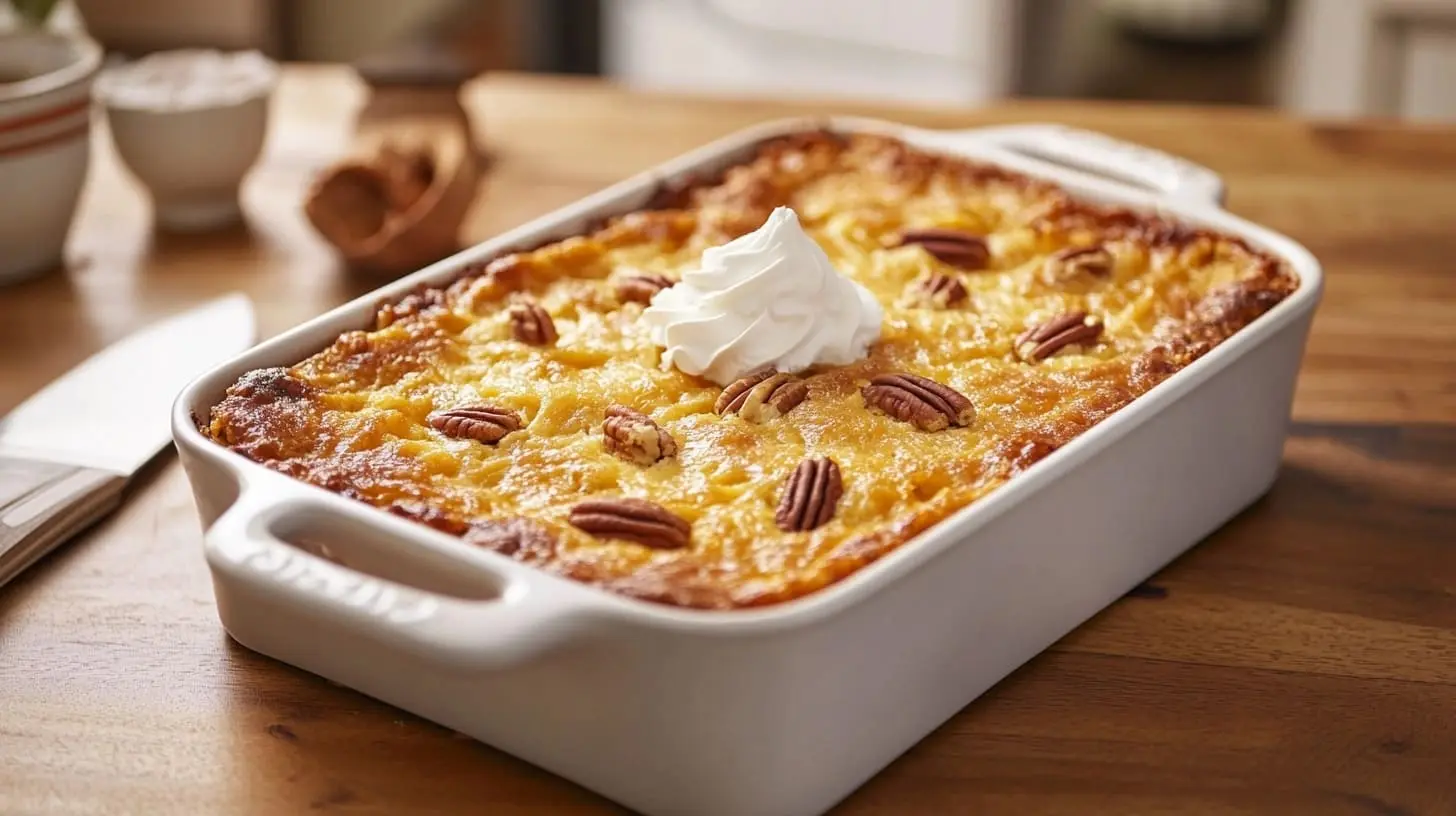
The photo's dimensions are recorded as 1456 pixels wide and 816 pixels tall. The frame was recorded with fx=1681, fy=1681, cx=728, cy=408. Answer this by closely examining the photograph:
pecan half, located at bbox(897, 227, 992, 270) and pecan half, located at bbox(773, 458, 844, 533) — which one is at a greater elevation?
Result: pecan half, located at bbox(897, 227, 992, 270)

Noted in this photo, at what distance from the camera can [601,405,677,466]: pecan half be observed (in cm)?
165

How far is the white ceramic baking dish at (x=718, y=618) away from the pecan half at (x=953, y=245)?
389 millimetres

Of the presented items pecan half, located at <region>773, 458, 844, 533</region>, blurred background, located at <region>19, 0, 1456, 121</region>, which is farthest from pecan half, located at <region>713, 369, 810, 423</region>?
blurred background, located at <region>19, 0, 1456, 121</region>

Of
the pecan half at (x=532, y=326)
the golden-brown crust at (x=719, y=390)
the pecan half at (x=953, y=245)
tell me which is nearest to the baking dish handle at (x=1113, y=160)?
the golden-brown crust at (x=719, y=390)

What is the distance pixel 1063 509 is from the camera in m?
1.58

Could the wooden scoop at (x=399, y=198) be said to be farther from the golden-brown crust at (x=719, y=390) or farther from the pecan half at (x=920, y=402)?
the pecan half at (x=920, y=402)

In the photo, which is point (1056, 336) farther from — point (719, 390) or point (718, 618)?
point (718, 618)

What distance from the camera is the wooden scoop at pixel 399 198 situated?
2502 millimetres

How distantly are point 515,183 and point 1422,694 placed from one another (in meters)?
1.75

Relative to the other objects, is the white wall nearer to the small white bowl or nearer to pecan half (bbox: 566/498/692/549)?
the small white bowl

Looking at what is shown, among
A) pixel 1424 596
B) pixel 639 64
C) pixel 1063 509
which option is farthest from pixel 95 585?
pixel 639 64

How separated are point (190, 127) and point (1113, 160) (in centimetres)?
140

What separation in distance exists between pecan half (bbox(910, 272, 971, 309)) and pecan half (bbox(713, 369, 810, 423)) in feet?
0.87

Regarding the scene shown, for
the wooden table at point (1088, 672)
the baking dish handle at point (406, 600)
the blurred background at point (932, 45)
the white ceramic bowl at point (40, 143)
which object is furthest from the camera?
the blurred background at point (932, 45)
